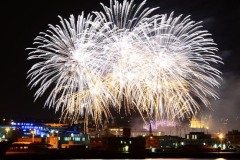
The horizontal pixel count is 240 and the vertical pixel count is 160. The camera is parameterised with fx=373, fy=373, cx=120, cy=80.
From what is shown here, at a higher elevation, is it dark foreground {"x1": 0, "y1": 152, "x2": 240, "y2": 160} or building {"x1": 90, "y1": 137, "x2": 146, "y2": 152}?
building {"x1": 90, "y1": 137, "x2": 146, "y2": 152}

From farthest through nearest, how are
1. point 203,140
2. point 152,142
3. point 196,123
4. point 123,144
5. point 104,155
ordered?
1. point 196,123
2. point 203,140
3. point 152,142
4. point 123,144
5. point 104,155

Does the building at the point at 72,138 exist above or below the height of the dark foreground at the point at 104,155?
above

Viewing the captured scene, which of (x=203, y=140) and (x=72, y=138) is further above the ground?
(x=72, y=138)

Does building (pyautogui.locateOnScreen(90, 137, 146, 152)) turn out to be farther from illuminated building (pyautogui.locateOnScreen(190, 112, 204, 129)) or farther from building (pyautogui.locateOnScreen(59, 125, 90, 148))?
illuminated building (pyautogui.locateOnScreen(190, 112, 204, 129))

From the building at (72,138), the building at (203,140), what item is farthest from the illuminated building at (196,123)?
the building at (72,138)

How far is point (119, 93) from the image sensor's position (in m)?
46.2

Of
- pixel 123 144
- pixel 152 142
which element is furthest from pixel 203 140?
pixel 123 144

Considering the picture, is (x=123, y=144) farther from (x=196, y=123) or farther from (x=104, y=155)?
(x=196, y=123)

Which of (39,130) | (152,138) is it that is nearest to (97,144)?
(152,138)

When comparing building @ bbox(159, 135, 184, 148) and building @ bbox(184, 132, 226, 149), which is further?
building @ bbox(184, 132, 226, 149)

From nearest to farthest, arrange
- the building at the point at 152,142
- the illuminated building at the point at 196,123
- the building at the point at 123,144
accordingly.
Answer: the building at the point at 123,144 → the building at the point at 152,142 → the illuminated building at the point at 196,123

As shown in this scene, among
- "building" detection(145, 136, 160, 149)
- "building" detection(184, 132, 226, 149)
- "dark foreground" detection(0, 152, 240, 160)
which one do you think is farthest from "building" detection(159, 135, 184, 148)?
"dark foreground" detection(0, 152, 240, 160)

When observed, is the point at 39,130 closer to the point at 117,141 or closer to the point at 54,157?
the point at 117,141

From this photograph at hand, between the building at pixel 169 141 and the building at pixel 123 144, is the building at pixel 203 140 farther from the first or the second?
the building at pixel 123 144
